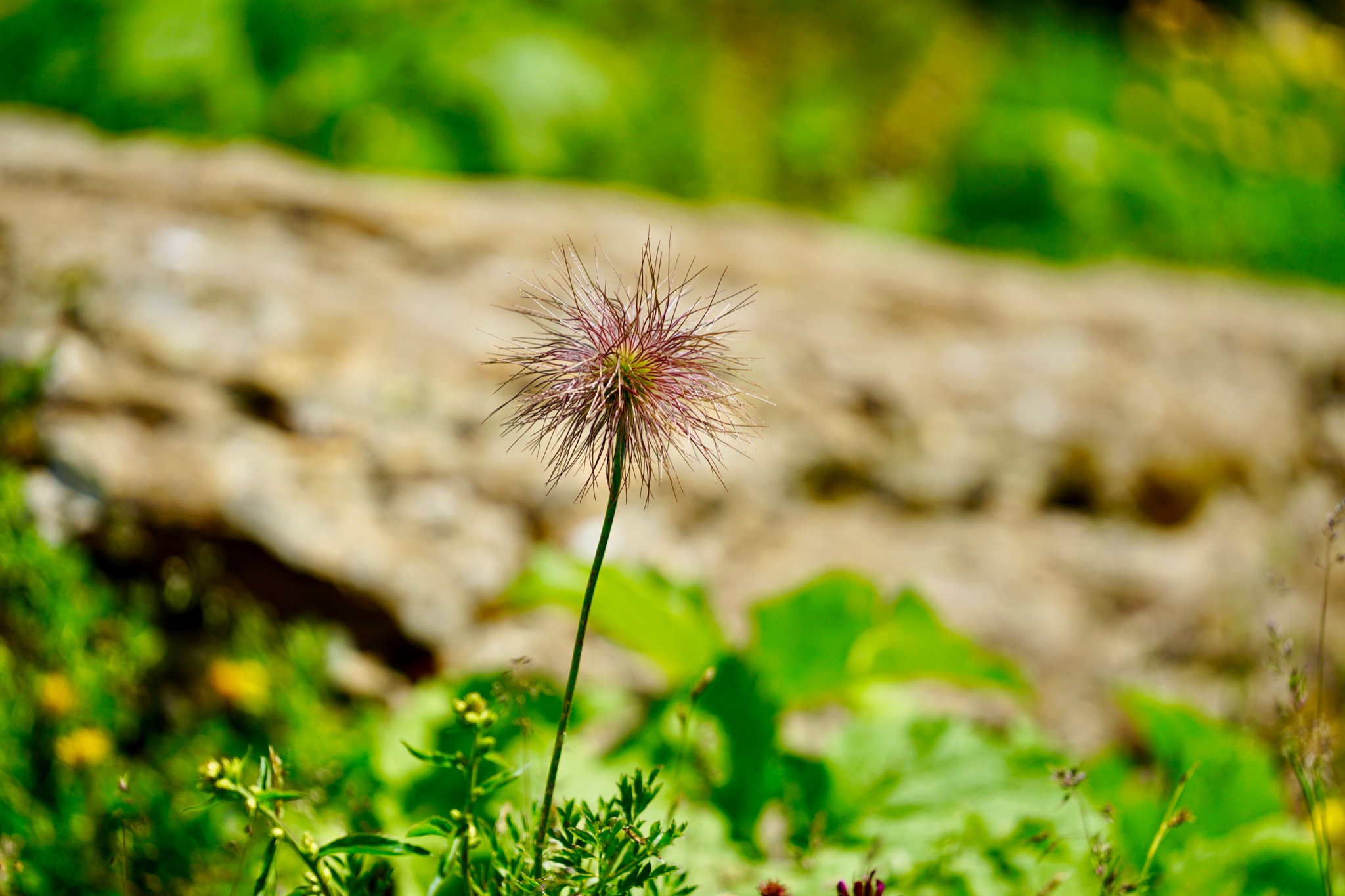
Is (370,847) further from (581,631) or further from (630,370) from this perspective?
(630,370)

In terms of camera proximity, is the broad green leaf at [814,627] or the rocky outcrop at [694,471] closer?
the broad green leaf at [814,627]

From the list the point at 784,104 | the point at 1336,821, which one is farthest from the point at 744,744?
the point at 784,104

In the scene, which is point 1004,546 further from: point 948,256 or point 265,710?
point 265,710

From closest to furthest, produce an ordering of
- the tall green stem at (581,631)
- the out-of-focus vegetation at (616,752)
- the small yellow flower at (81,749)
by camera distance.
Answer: the tall green stem at (581,631)
the out-of-focus vegetation at (616,752)
the small yellow flower at (81,749)

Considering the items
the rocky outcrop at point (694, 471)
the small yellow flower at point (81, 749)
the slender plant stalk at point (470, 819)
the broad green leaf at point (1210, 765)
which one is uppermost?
the rocky outcrop at point (694, 471)

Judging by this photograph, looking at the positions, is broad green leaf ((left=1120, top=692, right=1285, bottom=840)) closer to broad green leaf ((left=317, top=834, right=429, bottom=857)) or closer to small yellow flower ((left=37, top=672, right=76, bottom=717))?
broad green leaf ((left=317, top=834, right=429, bottom=857))

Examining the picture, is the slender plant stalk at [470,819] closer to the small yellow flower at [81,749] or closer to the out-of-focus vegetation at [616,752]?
the out-of-focus vegetation at [616,752]

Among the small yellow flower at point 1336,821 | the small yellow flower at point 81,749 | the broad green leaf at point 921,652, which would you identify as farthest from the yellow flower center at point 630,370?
the small yellow flower at point 1336,821
